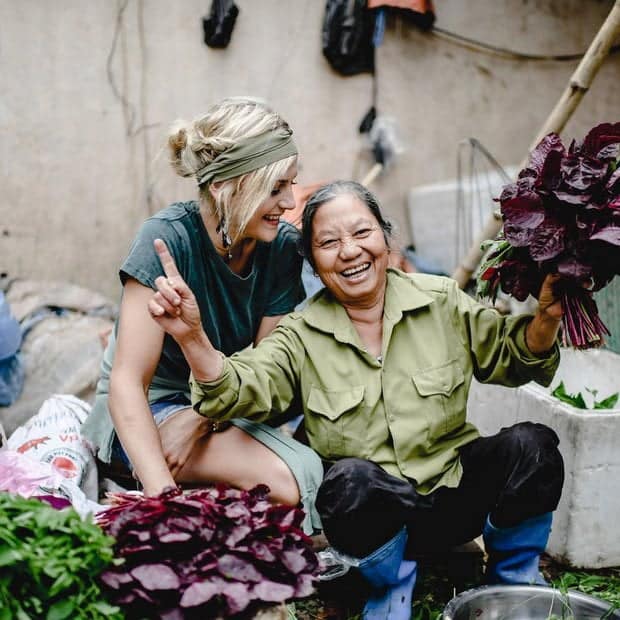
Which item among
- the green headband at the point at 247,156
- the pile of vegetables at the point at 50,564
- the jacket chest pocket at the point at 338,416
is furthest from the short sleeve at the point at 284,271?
the pile of vegetables at the point at 50,564

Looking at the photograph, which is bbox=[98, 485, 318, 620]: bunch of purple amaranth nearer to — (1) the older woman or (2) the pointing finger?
(1) the older woman

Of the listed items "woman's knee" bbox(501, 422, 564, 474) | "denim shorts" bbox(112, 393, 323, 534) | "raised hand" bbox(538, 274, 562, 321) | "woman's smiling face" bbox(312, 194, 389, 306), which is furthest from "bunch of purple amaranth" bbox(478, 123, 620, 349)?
"denim shorts" bbox(112, 393, 323, 534)

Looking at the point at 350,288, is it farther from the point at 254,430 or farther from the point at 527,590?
the point at 527,590

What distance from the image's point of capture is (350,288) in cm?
276

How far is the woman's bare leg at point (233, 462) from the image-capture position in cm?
270

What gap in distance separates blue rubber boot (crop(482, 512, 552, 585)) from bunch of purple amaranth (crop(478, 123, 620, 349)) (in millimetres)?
613

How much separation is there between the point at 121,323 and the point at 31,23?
3.16 m

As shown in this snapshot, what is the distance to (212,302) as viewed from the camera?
2.96m

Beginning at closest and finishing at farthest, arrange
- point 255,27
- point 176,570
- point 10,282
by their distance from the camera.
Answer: point 176,570
point 10,282
point 255,27

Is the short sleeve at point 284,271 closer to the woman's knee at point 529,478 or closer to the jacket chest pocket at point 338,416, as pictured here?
the jacket chest pocket at point 338,416

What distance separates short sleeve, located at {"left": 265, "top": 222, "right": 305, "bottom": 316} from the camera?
10.1 feet

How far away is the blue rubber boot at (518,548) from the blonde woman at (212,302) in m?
0.60

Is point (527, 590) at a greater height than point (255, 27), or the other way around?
point (255, 27)

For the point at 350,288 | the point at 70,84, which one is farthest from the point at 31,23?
the point at 350,288
